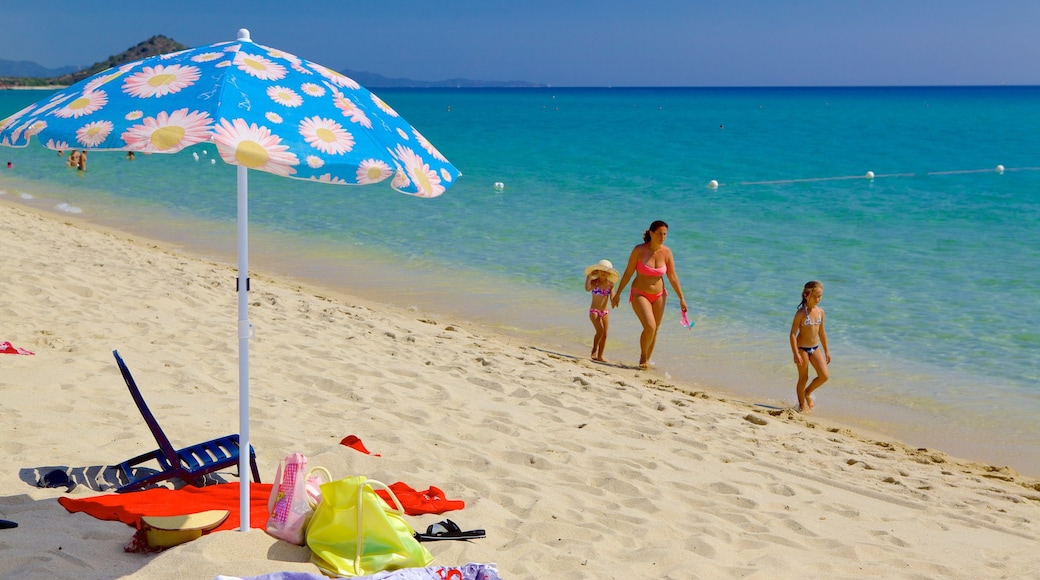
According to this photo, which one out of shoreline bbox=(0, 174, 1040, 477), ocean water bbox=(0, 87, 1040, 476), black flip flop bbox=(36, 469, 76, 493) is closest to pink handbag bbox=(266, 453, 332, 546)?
black flip flop bbox=(36, 469, 76, 493)

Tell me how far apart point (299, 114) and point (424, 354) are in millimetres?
5068

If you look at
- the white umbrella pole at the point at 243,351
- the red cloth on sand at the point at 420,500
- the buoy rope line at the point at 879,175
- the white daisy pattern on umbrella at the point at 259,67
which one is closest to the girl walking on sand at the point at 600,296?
the red cloth on sand at the point at 420,500

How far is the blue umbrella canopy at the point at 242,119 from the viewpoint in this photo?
279cm

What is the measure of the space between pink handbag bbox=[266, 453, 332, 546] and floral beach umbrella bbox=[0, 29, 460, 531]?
0.18 meters

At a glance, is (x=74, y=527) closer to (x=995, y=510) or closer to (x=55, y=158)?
(x=995, y=510)

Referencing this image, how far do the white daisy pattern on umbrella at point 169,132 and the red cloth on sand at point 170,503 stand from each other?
1.71m

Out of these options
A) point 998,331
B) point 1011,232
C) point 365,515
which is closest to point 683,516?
point 365,515

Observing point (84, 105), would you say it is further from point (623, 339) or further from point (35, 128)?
point (623, 339)

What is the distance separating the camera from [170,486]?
175 inches

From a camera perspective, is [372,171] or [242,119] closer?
[242,119]

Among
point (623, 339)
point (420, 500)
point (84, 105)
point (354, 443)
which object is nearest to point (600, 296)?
point (623, 339)

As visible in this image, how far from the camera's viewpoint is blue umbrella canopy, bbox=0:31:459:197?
279 centimetres

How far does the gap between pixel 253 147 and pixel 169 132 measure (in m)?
0.28

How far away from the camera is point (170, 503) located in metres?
4.00
